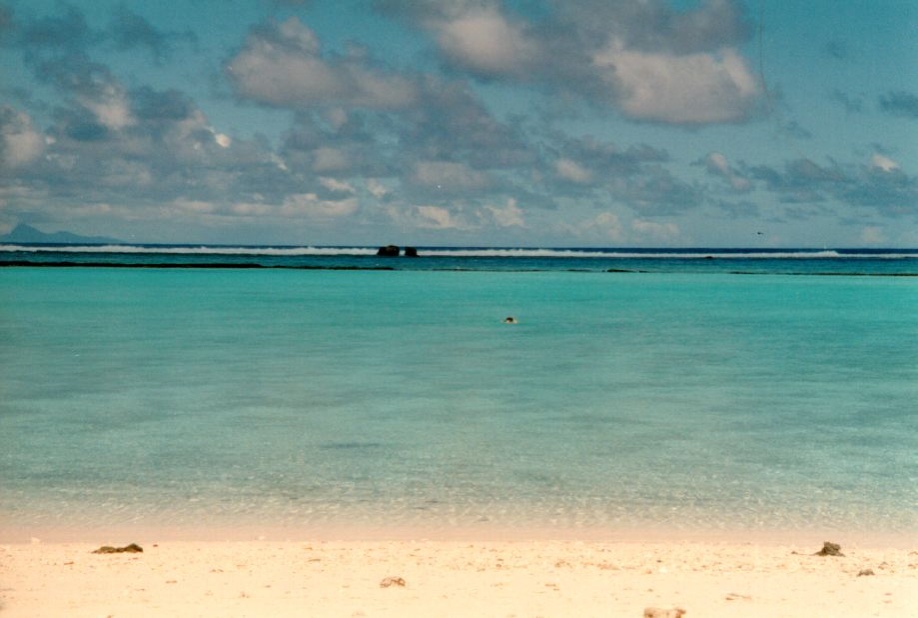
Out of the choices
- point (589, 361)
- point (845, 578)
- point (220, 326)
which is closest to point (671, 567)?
point (845, 578)

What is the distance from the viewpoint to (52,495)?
9102 mm

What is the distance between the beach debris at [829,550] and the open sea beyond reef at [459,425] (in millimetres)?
955

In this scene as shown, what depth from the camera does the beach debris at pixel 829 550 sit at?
7.13 m

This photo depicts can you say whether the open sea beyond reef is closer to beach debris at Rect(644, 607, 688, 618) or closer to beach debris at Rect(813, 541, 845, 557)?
beach debris at Rect(813, 541, 845, 557)

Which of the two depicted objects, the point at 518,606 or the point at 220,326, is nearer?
the point at 518,606

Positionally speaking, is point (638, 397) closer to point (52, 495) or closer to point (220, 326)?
point (52, 495)

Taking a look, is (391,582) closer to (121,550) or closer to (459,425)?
(121,550)

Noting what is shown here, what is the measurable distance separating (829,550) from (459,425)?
619 centimetres

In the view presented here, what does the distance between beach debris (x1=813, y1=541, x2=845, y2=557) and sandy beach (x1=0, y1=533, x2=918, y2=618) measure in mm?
79

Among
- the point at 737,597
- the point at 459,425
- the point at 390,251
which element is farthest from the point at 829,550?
the point at 390,251

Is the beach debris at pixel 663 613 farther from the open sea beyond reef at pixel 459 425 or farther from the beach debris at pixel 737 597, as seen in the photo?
the open sea beyond reef at pixel 459 425

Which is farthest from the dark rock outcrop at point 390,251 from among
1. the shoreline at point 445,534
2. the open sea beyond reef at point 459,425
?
the shoreline at point 445,534

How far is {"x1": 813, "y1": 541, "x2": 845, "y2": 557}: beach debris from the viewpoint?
7129 mm

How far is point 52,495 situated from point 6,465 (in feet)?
4.98
